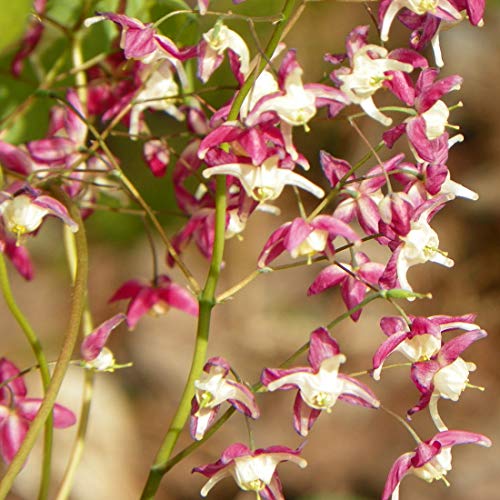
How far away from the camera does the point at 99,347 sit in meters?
0.66

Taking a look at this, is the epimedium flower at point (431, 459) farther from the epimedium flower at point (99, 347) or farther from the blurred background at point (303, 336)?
the blurred background at point (303, 336)

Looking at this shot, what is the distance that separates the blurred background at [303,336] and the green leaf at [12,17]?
186 centimetres

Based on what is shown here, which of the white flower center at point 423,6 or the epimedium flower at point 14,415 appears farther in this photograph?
the epimedium flower at point 14,415

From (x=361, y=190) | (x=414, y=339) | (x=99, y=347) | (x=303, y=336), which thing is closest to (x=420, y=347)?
(x=414, y=339)

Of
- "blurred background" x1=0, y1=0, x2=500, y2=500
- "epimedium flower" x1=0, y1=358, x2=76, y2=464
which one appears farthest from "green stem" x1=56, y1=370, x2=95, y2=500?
"blurred background" x1=0, y1=0, x2=500, y2=500

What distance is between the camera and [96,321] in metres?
3.61

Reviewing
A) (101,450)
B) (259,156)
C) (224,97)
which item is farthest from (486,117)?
(259,156)

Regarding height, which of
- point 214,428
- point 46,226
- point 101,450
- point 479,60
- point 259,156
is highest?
point 259,156

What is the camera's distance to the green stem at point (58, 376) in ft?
1.86

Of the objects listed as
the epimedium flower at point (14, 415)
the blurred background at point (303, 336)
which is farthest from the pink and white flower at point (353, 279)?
the blurred background at point (303, 336)

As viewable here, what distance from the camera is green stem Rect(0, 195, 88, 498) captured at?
0.57 m

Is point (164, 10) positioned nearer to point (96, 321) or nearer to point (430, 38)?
point (430, 38)

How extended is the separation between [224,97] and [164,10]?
10cm

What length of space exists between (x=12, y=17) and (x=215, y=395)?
0.85 feet
